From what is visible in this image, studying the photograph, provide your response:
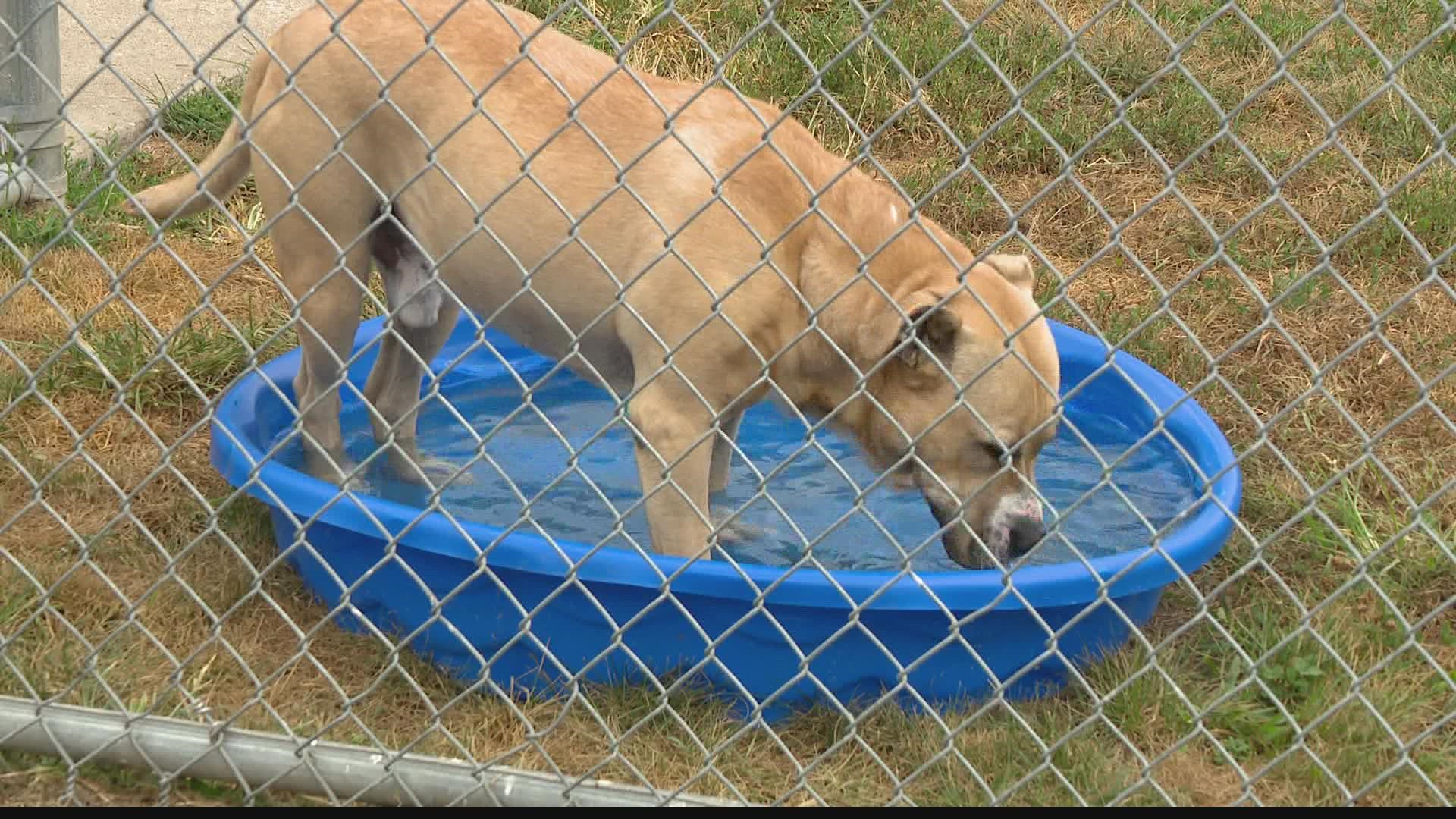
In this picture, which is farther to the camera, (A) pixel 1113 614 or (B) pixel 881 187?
(B) pixel 881 187

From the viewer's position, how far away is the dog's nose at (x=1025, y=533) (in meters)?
3.85

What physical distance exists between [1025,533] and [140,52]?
526 centimetres

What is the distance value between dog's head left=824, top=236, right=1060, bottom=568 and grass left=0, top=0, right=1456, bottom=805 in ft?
1.15

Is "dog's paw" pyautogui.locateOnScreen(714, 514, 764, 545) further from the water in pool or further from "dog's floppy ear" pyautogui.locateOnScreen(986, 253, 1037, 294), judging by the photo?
"dog's floppy ear" pyautogui.locateOnScreen(986, 253, 1037, 294)

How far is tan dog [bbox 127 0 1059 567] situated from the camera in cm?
372

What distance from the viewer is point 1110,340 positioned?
5488 mm

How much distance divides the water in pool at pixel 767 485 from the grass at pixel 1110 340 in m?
0.36

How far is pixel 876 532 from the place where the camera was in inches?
188

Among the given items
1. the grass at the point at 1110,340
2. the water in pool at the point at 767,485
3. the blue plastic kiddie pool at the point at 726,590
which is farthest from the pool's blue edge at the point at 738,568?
the water in pool at the point at 767,485

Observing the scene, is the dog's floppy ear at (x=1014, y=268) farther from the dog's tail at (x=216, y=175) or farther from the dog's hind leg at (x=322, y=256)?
the dog's tail at (x=216, y=175)
